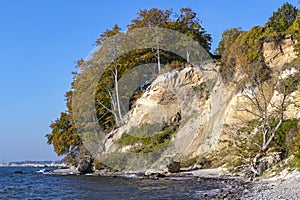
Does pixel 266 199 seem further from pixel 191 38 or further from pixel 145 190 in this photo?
pixel 191 38

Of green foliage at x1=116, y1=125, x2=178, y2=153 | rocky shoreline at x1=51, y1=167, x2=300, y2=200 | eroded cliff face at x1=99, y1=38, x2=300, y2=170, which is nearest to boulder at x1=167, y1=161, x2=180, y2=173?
eroded cliff face at x1=99, y1=38, x2=300, y2=170

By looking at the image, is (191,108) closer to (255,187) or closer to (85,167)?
(85,167)

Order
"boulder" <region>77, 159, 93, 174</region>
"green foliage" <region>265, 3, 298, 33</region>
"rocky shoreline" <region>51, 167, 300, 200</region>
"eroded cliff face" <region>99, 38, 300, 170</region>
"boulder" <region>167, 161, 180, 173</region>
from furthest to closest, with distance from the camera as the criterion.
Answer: "boulder" <region>77, 159, 93, 174</region> < "green foliage" <region>265, 3, 298, 33</region> < "eroded cliff face" <region>99, 38, 300, 170</region> < "boulder" <region>167, 161, 180, 173</region> < "rocky shoreline" <region>51, 167, 300, 200</region>

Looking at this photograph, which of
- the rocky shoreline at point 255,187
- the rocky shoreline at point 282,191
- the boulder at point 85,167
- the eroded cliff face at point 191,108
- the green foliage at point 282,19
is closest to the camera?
the rocky shoreline at point 282,191

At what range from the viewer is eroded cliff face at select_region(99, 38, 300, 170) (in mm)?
30188

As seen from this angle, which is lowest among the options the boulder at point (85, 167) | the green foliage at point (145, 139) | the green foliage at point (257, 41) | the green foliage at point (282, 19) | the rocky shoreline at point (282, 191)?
the rocky shoreline at point (282, 191)

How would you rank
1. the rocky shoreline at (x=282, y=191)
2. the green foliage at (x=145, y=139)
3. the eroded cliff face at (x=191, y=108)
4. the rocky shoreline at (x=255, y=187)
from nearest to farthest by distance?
1. the rocky shoreline at (x=282, y=191)
2. the rocky shoreline at (x=255, y=187)
3. the eroded cliff face at (x=191, y=108)
4. the green foliage at (x=145, y=139)

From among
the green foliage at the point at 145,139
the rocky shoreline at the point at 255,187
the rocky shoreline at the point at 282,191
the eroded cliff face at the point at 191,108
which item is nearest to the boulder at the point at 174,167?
the eroded cliff face at the point at 191,108

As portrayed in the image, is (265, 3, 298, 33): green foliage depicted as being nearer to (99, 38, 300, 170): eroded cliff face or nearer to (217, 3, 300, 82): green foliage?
(217, 3, 300, 82): green foliage

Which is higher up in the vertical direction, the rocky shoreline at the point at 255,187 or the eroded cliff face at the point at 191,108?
the eroded cliff face at the point at 191,108

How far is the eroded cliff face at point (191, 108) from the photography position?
1188 inches

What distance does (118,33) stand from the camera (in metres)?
43.2

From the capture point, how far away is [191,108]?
1491 inches

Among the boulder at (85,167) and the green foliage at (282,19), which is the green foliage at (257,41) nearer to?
the green foliage at (282,19)
